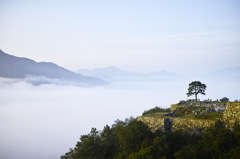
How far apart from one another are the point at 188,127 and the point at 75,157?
1232cm

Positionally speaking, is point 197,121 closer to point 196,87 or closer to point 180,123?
point 180,123

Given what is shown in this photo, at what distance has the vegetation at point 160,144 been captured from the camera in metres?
16.7

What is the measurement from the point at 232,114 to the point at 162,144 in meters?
6.42

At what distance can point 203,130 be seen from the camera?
21.4 meters

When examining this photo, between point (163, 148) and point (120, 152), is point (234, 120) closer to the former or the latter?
point (163, 148)

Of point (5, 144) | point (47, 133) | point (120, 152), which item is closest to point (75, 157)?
point (120, 152)

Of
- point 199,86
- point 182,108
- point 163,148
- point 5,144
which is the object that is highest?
point 199,86

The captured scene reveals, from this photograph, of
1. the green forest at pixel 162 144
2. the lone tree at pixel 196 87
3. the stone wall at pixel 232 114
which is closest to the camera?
the green forest at pixel 162 144

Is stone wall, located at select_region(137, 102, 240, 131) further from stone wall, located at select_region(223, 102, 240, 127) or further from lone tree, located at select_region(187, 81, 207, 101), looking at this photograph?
lone tree, located at select_region(187, 81, 207, 101)

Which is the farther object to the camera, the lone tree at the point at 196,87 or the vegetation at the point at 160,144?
the lone tree at the point at 196,87

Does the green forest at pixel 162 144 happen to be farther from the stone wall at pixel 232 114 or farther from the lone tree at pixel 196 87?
the lone tree at pixel 196 87

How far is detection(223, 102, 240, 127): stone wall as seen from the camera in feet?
64.6

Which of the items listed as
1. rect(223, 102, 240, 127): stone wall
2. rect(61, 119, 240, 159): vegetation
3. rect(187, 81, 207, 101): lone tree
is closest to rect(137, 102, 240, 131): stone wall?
rect(223, 102, 240, 127): stone wall

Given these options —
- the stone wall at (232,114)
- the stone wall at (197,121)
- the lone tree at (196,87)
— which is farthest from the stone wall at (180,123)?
the lone tree at (196,87)
